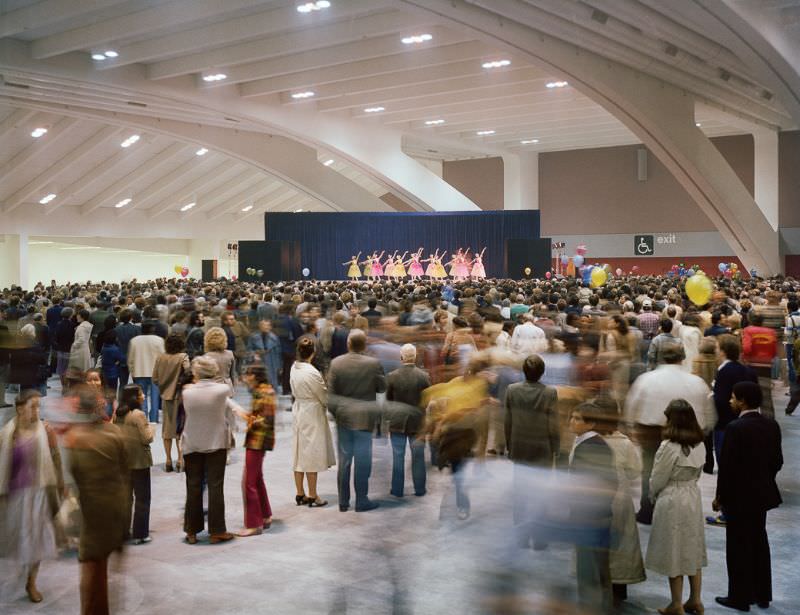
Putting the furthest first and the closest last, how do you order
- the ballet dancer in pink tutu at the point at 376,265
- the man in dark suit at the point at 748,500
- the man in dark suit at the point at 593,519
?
the ballet dancer in pink tutu at the point at 376,265 < the man in dark suit at the point at 748,500 < the man in dark suit at the point at 593,519

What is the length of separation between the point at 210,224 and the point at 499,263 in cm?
1607

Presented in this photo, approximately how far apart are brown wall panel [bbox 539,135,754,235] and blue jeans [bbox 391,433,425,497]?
35367 mm

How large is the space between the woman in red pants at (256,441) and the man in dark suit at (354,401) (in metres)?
0.55

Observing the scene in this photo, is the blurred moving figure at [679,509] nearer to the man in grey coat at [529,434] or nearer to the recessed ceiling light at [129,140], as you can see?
the man in grey coat at [529,434]

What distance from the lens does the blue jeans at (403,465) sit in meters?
7.64

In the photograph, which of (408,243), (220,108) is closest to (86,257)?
(408,243)

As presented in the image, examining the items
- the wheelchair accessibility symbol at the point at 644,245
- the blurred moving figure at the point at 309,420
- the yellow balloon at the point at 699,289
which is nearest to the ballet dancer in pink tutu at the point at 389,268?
the wheelchair accessibility symbol at the point at 644,245

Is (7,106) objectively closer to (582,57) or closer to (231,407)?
(582,57)

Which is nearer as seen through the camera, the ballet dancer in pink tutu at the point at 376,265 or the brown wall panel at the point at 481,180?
the ballet dancer in pink tutu at the point at 376,265

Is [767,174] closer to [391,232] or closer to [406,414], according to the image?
[391,232]

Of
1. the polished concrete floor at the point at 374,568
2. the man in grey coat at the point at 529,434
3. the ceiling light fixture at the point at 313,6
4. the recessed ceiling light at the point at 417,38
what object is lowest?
the polished concrete floor at the point at 374,568

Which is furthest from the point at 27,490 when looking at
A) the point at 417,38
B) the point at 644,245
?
the point at 644,245

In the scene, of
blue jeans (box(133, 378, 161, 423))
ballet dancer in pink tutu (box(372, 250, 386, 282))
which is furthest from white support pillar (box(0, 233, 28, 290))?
blue jeans (box(133, 378, 161, 423))

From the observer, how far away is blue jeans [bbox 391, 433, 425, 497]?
25.1 feet
